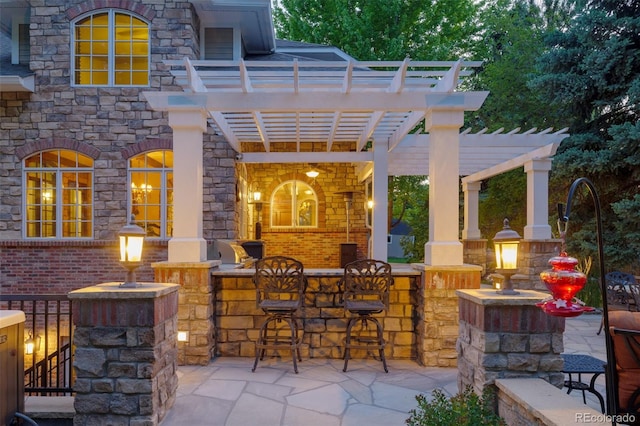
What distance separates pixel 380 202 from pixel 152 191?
4.52 m

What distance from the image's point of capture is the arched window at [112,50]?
9.03m

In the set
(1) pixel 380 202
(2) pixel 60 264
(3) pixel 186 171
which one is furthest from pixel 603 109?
(2) pixel 60 264

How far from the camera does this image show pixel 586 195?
10664 mm

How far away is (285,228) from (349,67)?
7.39 meters

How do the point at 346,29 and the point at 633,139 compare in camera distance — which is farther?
the point at 346,29

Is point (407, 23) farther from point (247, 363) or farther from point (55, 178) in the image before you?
point (247, 363)

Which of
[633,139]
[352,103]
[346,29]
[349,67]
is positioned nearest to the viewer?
[349,67]

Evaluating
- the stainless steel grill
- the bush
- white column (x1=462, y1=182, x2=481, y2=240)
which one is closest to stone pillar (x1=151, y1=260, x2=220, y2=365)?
the stainless steel grill

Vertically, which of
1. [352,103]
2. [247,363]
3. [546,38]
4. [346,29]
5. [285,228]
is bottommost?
[247,363]

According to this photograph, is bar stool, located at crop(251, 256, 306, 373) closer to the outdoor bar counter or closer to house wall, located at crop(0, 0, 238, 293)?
the outdoor bar counter

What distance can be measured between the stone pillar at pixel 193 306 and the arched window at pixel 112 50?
5438 millimetres

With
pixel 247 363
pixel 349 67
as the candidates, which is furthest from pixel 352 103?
pixel 247 363

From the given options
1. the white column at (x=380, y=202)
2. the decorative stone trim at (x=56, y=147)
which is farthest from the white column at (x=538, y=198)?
the decorative stone trim at (x=56, y=147)

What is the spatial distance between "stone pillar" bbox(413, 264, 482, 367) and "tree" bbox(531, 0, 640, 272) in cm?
608
